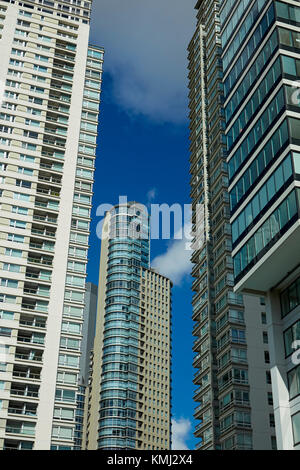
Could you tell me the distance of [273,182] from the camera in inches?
1791

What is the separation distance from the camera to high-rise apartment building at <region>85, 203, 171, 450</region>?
13538 cm

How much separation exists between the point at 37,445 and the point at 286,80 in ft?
135

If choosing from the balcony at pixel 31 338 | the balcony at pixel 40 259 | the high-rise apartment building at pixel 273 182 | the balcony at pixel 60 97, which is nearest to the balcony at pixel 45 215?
the balcony at pixel 40 259

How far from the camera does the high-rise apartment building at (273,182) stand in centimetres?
4378

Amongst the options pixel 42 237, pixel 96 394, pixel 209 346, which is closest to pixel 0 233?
pixel 42 237

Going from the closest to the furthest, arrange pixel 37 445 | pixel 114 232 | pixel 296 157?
pixel 296 157 < pixel 37 445 < pixel 114 232

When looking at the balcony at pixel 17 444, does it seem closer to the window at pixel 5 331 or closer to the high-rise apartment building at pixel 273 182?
the window at pixel 5 331

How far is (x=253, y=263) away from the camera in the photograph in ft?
154

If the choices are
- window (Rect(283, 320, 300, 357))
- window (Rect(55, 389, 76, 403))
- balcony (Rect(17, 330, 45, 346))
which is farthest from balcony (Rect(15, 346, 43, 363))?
window (Rect(283, 320, 300, 357))

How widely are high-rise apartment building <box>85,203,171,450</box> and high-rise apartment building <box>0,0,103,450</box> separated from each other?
67.4 m

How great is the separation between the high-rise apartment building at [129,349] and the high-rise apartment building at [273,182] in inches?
3627

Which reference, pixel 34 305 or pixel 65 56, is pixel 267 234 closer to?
pixel 34 305

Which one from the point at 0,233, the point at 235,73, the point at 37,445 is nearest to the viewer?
the point at 235,73

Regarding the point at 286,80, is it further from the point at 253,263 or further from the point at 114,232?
the point at 114,232
